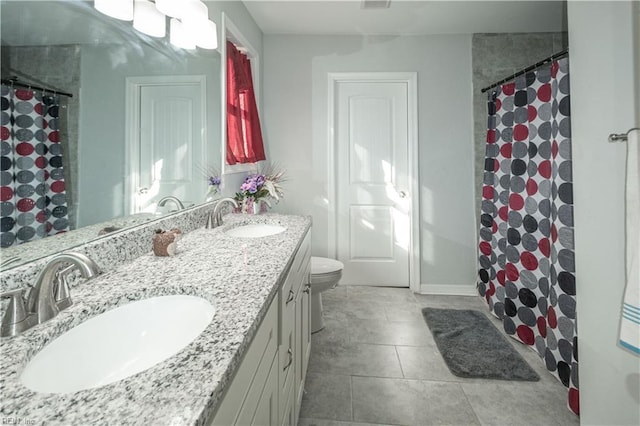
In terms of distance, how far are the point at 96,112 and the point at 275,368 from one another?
90 cm

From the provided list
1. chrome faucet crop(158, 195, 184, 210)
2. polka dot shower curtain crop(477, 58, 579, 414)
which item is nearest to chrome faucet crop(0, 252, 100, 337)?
chrome faucet crop(158, 195, 184, 210)

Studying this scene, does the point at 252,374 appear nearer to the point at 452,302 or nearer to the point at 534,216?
the point at 534,216

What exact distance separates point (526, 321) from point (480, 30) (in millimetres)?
2425

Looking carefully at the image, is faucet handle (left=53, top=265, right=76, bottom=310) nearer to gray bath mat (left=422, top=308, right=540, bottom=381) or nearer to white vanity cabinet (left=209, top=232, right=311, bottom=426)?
white vanity cabinet (left=209, top=232, right=311, bottom=426)

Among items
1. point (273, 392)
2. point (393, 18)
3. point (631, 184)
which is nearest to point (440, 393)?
point (273, 392)

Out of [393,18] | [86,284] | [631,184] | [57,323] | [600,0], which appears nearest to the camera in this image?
[57,323]

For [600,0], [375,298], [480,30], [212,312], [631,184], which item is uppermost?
[480,30]

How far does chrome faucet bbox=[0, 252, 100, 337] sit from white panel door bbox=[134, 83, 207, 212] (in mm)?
579

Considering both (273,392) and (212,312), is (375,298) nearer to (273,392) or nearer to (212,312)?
(273,392)

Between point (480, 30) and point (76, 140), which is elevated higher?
point (480, 30)

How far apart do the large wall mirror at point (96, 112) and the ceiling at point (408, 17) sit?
1.36 m

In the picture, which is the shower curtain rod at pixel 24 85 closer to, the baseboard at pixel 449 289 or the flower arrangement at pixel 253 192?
the flower arrangement at pixel 253 192

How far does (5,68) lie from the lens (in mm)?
650

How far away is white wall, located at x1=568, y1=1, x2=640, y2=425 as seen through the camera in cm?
112
